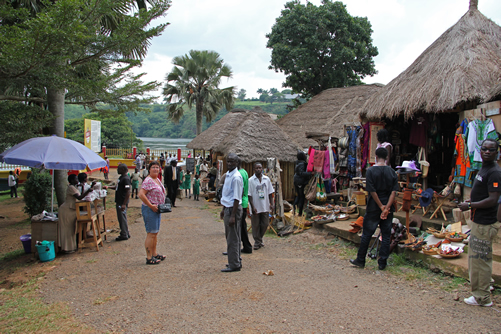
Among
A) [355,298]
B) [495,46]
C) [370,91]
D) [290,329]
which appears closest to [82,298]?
[290,329]

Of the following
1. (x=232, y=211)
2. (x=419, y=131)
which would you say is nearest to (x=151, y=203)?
(x=232, y=211)

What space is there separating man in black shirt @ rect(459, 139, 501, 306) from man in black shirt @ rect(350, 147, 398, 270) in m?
1.23

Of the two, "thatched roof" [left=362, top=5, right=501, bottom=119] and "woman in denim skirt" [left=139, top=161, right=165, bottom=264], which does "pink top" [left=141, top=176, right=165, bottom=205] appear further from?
"thatched roof" [left=362, top=5, right=501, bottom=119]

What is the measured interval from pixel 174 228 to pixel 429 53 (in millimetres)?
8227

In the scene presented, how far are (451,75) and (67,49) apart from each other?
317 inches

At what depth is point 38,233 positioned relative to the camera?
6359 millimetres

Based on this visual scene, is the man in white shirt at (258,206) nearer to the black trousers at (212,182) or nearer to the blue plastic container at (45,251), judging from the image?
the blue plastic container at (45,251)

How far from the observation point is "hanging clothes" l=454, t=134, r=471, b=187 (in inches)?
257

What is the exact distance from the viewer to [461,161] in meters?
6.67

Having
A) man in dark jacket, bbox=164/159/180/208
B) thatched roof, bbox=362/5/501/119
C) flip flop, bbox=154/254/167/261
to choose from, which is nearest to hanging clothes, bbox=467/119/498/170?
thatched roof, bbox=362/5/501/119

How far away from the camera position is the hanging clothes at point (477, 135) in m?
5.97

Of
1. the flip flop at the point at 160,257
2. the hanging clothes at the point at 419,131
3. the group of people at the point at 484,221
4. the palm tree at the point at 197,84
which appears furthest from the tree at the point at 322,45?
the group of people at the point at 484,221

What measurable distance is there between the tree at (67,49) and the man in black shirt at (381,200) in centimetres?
571

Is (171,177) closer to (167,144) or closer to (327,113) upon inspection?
(327,113)
